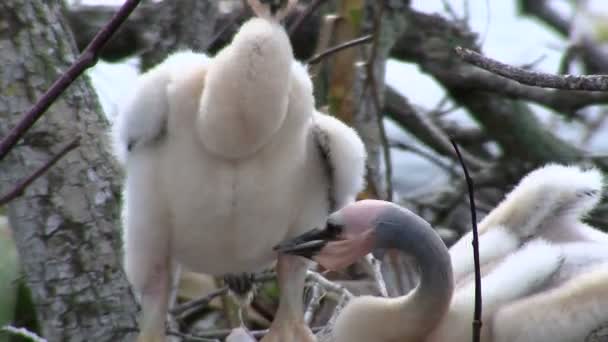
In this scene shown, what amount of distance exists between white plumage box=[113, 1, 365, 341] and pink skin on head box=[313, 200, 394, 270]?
30cm

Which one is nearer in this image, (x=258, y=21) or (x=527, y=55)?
(x=258, y=21)

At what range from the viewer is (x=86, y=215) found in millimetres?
3057

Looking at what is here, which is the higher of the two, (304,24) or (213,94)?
(213,94)

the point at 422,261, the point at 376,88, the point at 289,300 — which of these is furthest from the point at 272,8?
the point at 376,88

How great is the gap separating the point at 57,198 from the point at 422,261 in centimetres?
101

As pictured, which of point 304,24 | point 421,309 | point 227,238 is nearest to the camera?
point 421,309

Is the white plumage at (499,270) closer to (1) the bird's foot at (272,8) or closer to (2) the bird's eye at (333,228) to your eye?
(2) the bird's eye at (333,228)

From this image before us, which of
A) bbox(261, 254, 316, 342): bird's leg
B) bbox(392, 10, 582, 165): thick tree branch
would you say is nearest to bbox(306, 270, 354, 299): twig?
bbox(261, 254, 316, 342): bird's leg

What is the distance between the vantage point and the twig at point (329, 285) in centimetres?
330

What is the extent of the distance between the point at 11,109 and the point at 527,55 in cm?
232

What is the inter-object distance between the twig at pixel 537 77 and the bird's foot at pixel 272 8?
0.93 metres

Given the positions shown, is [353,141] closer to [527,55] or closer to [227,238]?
[227,238]

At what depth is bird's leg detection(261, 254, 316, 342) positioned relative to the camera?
10.4 ft

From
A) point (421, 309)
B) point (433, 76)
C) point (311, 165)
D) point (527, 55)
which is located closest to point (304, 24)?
point (433, 76)
